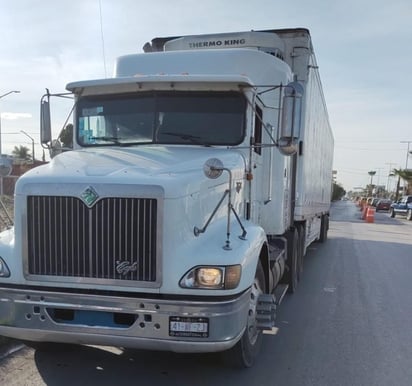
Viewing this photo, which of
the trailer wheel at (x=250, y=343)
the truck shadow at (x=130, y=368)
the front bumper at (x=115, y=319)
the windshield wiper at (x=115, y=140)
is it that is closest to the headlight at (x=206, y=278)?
the front bumper at (x=115, y=319)

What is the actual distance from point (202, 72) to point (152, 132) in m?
1.33

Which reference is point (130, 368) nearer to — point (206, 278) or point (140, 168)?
point (206, 278)

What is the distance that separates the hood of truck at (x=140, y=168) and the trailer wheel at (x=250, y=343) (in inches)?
42.9

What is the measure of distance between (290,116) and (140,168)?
163 cm

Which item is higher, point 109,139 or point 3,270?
point 109,139

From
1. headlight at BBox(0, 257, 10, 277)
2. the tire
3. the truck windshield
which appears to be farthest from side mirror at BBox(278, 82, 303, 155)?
the tire

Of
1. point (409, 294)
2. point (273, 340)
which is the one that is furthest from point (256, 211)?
point (409, 294)

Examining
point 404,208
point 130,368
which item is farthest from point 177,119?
point 404,208

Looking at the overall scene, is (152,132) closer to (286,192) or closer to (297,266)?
(286,192)

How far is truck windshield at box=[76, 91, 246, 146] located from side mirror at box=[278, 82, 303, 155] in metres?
0.53

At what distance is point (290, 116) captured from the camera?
4.69 metres

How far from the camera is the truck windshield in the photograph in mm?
5059

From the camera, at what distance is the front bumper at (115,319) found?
3553 millimetres

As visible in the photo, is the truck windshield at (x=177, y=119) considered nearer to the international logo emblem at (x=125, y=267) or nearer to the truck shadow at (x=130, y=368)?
the international logo emblem at (x=125, y=267)
